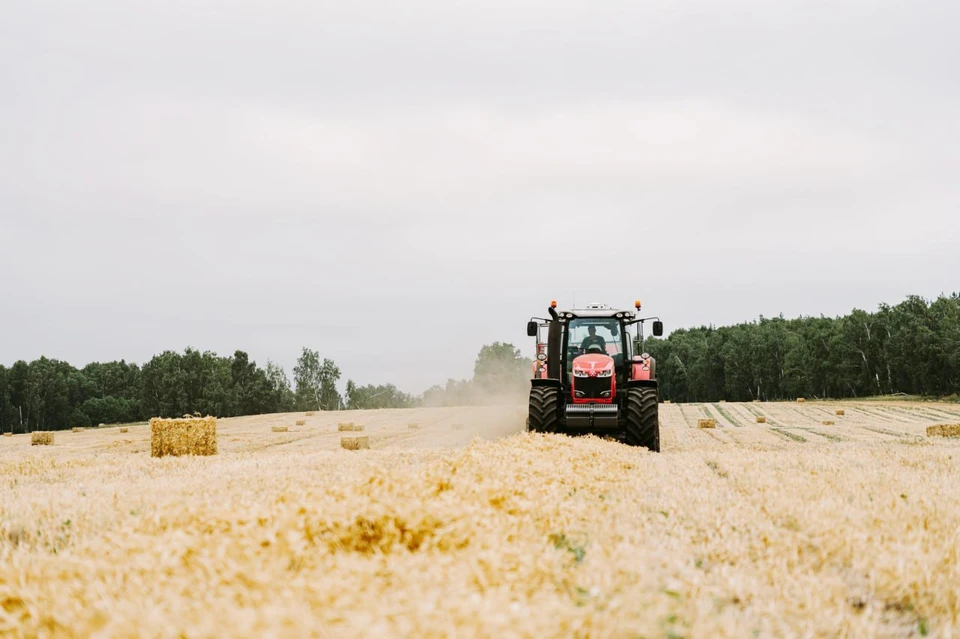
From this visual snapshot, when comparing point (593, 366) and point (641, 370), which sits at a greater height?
point (593, 366)

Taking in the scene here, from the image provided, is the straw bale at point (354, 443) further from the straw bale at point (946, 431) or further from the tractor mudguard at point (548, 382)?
the straw bale at point (946, 431)

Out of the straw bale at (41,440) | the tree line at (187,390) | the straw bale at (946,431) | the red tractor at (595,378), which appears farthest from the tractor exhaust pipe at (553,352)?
the tree line at (187,390)

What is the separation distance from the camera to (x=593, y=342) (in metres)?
13.6

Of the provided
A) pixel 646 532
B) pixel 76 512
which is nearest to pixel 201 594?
pixel 646 532

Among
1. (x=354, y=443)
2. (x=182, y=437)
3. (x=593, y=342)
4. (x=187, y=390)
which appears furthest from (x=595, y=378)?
(x=187, y=390)

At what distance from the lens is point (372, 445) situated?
17.4 m

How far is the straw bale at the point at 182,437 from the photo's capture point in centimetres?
1334

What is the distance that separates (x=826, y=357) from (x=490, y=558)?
244ft

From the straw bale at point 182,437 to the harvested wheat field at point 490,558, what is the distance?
251 inches

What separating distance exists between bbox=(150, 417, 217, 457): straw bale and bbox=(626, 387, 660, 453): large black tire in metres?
7.90

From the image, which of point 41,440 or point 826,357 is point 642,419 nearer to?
point 41,440

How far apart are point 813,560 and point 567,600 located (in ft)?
5.85

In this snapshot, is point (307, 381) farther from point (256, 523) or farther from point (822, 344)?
point (256, 523)

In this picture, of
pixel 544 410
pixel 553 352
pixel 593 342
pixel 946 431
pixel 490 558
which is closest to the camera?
pixel 490 558
